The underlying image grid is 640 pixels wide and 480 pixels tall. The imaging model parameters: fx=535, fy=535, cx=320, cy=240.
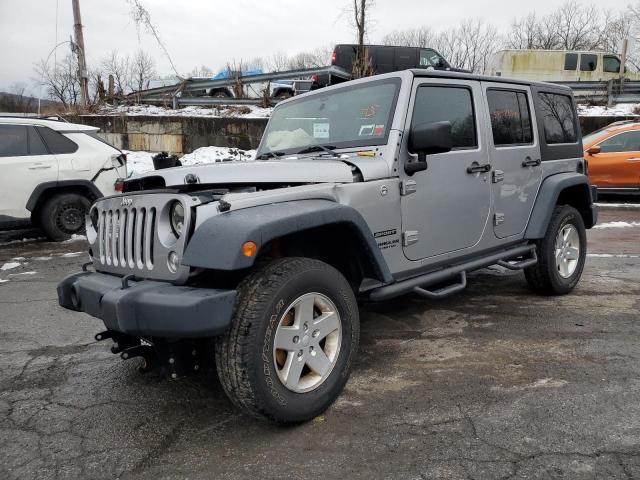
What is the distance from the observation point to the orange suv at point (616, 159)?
10.9 meters

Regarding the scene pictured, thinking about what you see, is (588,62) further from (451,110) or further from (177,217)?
(177,217)

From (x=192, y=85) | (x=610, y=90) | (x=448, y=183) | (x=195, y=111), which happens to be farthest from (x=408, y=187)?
(x=610, y=90)

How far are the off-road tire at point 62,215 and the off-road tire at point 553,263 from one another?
6371 mm

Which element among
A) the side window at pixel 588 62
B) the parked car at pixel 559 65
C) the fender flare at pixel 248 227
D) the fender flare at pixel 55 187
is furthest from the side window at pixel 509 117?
the side window at pixel 588 62

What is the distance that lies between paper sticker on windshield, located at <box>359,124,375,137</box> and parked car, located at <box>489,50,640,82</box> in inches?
794

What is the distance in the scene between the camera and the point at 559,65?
858 inches

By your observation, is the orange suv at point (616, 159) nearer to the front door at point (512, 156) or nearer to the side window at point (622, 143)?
the side window at point (622, 143)

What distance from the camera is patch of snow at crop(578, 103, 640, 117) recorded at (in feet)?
53.3

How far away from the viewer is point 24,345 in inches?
161

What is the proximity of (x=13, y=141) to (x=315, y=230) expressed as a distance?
6.58 m

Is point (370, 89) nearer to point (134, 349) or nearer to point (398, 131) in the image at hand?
point (398, 131)

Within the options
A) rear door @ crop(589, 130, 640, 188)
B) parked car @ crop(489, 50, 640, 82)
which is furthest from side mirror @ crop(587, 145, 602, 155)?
parked car @ crop(489, 50, 640, 82)

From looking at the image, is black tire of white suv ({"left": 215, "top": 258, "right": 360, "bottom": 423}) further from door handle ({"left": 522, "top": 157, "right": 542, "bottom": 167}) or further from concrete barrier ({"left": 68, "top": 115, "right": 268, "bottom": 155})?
concrete barrier ({"left": 68, "top": 115, "right": 268, "bottom": 155})

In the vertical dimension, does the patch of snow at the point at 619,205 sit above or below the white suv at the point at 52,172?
below
